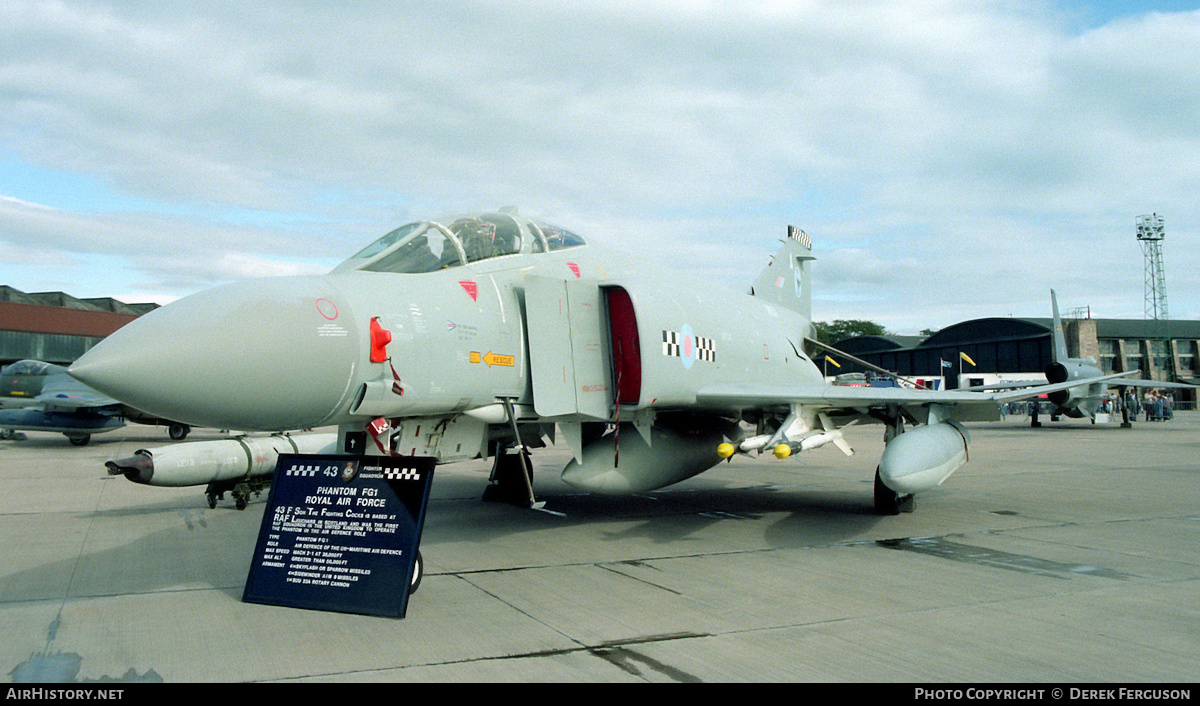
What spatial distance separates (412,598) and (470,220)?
318cm

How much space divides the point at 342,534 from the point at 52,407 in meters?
19.8

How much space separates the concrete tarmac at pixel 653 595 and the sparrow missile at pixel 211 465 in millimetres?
365

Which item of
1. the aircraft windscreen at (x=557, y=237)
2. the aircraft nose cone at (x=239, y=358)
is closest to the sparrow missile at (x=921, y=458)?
the aircraft windscreen at (x=557, y=237)

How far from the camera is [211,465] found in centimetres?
889

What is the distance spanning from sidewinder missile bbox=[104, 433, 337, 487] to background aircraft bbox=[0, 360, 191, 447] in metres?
12.0

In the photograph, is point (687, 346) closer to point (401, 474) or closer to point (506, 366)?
point (506, 366)

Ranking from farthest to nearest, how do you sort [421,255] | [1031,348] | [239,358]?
[1031,348] < [421,255] < [239,358]

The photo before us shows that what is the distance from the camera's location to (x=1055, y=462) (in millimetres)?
16297

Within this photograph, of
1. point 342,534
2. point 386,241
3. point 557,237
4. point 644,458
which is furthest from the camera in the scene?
point 644,458

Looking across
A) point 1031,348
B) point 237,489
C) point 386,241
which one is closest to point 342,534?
point 386,241

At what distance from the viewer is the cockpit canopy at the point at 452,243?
5.93 metres

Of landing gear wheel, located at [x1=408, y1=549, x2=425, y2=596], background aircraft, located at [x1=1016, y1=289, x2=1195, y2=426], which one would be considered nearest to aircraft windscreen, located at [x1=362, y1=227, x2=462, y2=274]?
landing gear wheel, located at [x1=408, y1=549, x2=425, y2=596]

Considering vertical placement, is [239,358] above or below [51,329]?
below
